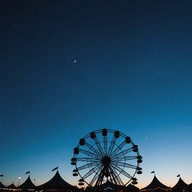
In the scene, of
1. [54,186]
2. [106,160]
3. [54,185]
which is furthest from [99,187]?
[54,185]

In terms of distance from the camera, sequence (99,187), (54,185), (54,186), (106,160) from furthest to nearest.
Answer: (54,185), (54,186), (106,160), (99,187)

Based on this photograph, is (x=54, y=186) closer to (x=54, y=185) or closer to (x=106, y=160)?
(x=54, y=185)

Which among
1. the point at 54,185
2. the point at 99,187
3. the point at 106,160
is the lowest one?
the point at 99,187

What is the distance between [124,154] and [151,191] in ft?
60.8

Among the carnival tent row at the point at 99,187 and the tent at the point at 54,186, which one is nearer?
the carnival tent row at the point at 99,187

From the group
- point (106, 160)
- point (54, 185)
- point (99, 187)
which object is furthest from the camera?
point (54, 185)

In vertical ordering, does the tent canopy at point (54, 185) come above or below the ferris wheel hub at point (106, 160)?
above

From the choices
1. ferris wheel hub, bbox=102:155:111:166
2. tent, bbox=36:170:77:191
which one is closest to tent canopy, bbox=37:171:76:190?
tent, bbox=36:170:77:191

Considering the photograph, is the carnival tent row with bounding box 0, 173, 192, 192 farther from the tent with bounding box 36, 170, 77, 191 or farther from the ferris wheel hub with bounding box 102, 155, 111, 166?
the ferris wheel hub with bounding box 102, 155, 111, 166

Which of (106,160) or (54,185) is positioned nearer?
(106,160)

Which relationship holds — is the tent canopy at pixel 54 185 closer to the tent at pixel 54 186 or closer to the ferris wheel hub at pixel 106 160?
the tent at pixel 54 186

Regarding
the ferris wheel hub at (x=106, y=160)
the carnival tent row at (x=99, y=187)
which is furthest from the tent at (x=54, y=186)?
the ferris wheel hub at (x=106, y=160)

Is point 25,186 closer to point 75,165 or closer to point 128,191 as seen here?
point 75,165

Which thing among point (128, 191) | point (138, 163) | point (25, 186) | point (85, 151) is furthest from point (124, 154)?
point (25, 186)
